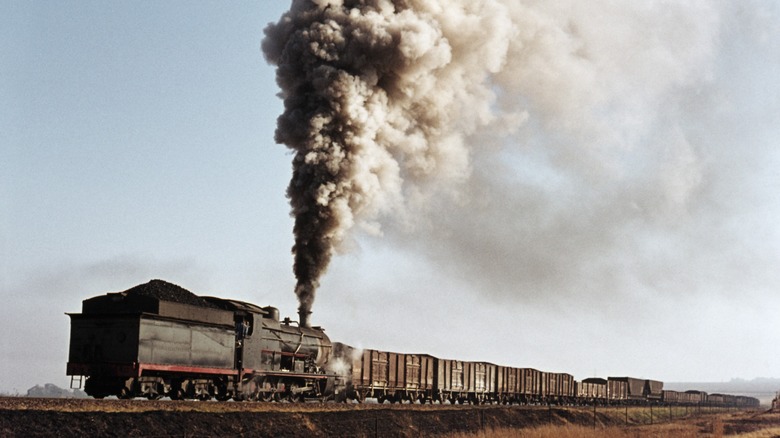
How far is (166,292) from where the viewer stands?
75.2 feet

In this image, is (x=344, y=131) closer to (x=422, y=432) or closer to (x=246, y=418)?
(x=422, y=432)

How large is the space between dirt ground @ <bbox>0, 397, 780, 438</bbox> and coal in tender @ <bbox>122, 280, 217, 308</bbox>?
3382 mm

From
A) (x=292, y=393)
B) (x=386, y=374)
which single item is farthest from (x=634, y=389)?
(x=292, y=393)

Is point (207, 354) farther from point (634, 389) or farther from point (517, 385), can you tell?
point (634, 389)

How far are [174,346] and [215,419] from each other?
349cm

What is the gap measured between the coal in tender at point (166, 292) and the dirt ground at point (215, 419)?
338cm

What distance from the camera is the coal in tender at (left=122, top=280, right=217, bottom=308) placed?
73.3ft

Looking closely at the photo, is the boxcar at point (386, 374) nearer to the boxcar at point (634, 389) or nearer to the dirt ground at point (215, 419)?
the dirt ground at point (215, 419)

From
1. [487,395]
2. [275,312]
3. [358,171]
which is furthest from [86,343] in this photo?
[487,395]

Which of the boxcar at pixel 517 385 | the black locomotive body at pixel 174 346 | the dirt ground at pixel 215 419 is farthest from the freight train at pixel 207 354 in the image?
the boxcar at pixel 517 385

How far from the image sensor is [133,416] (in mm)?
17906

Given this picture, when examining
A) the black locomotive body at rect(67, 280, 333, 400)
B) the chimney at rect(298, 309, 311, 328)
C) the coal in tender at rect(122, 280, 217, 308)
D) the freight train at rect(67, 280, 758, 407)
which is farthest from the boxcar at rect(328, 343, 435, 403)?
the coal in tender at rect(122, 280, 217, 308)

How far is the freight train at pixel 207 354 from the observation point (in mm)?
21453

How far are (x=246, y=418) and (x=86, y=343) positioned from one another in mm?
Result: 5390
